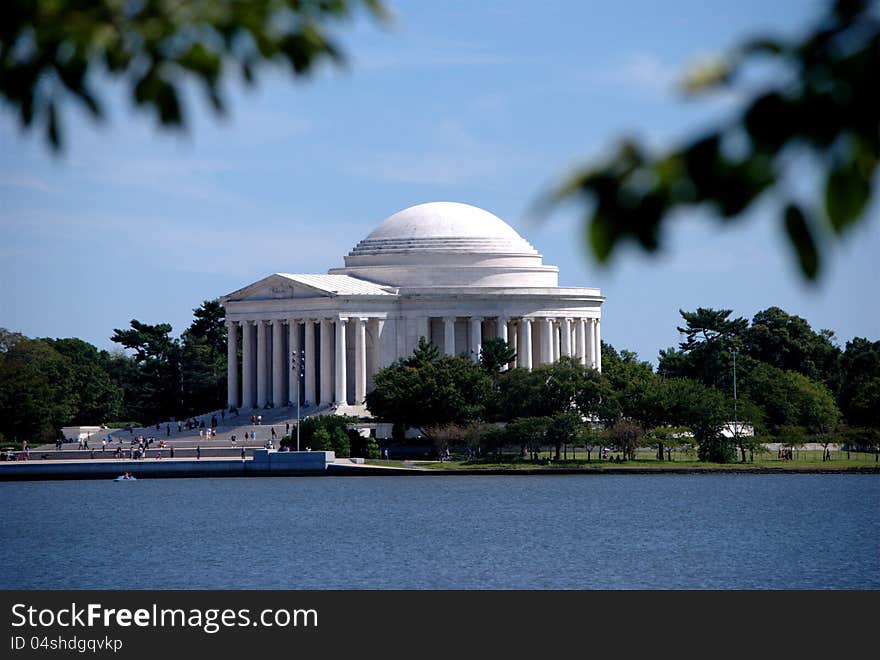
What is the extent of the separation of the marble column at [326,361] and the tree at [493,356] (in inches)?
771

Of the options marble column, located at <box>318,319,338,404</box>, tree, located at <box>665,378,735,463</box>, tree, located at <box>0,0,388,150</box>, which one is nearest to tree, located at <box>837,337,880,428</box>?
tree, located at <box>665,378,735,463</box>

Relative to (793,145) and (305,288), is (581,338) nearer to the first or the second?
(305,288)

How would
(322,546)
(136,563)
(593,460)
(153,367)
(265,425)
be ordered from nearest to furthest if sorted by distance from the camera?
(136,563) → (322,546) → (593,460) → (265,425) → (153,367)

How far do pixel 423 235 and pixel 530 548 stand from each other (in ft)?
316

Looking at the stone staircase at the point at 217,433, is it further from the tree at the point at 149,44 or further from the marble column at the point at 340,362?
the tree at the point at 149,44

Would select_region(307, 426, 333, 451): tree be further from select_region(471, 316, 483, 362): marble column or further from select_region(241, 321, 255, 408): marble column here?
select_region(241, 321, 255, 408): marble column

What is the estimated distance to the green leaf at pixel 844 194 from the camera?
6.95 metres

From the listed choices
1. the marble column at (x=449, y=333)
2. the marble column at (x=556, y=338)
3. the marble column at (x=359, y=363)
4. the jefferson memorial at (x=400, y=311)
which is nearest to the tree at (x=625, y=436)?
the jefferson memorial at (x=400, y=311)

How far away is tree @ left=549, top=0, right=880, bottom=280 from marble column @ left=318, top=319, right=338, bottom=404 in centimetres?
15589

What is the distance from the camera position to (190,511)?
104 meters

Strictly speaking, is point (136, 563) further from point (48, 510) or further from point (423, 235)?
point (423, 235)

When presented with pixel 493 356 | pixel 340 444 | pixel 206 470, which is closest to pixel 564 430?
pixel 340 444
